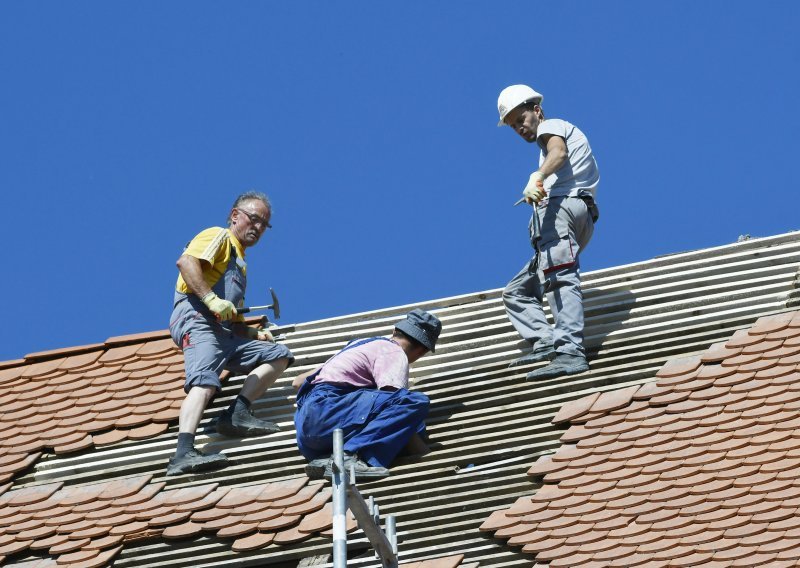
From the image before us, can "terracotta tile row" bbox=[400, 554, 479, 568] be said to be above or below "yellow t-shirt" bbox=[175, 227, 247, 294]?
below

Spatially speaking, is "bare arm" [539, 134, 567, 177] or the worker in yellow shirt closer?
the worker in yellow shirt

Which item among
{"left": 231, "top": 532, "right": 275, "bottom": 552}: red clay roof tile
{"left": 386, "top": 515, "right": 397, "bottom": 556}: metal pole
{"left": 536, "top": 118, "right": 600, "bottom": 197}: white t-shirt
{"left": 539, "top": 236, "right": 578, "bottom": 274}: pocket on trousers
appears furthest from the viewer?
{"left": 536, "top": 118, "right": 600, "bottom": 197}: white t-shirt

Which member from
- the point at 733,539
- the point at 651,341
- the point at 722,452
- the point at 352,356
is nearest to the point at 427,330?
the point at 352,356

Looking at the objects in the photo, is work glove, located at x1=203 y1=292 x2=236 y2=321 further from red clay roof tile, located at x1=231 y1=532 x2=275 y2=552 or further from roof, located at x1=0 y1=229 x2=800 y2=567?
red clay roof tile, located at x1=231 y1=532 x2=275 y2=552

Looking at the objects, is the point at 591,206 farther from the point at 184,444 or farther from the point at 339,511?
the point at 339,511

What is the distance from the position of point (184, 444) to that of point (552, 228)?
101 inches

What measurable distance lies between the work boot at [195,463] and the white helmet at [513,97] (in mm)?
2816

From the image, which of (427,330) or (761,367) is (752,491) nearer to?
(761,367)

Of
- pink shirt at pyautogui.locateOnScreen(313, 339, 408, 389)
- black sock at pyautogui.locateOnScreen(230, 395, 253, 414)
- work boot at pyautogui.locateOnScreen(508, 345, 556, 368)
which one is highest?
work boot at pyautogui.locateOnScreen(508, 345, 556, 368)

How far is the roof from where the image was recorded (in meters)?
9.37

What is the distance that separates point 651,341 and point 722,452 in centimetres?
174

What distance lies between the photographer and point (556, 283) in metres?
11.0

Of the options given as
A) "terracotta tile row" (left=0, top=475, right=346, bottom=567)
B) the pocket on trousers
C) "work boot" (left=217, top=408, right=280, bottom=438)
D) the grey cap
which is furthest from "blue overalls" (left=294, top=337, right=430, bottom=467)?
the pocket on trousers

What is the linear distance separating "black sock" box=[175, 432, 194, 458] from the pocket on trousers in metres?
2.33
